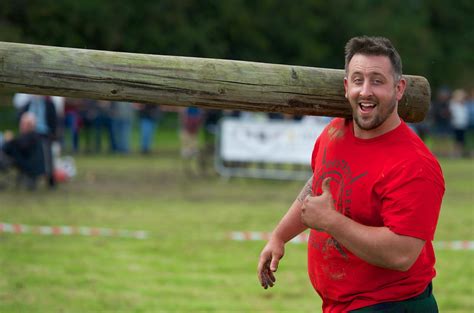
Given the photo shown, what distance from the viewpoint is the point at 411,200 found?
391 centimetres

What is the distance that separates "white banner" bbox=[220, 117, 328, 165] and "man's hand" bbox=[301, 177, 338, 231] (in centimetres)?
1367

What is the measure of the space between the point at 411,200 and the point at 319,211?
37 cm

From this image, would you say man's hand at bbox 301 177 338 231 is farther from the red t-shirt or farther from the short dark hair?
the short dark hair

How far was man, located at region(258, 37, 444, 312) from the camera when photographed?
3.93 meters

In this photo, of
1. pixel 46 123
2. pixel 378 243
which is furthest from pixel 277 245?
pixel 46 123

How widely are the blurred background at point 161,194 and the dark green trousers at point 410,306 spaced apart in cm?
193

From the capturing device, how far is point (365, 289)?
13.7ft

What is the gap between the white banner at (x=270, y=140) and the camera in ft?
59.3

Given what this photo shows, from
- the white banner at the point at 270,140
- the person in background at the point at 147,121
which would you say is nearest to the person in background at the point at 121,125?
the person in background at the point at 147,121

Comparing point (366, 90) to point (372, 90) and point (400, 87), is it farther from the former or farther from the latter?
point (400, 87)

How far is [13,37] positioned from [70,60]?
3453 cm

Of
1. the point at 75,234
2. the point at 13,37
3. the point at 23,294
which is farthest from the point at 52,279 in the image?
the point at 13,37

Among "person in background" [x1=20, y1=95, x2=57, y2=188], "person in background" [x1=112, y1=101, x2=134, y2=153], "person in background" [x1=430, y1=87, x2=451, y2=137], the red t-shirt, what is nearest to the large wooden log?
the red t-shirt

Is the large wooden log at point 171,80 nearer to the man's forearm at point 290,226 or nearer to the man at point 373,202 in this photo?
the man at point 373,202
